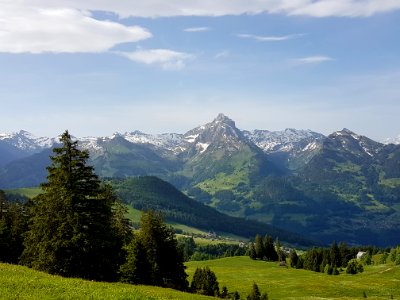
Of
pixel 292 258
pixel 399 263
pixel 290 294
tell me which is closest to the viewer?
pixel 290 294

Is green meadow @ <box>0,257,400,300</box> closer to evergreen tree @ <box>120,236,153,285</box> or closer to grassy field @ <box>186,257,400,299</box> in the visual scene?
grassy field @ <box>186,257,400,299</box>

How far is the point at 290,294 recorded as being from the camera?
112938 mm

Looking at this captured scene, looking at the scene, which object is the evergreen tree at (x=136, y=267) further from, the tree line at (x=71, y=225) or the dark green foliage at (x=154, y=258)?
the tree line at (x=71, y=225)

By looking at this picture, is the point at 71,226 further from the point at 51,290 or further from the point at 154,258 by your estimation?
the point at 154,258

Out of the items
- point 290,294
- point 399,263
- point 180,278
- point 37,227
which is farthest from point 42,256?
point 399,263

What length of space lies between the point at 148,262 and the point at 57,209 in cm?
2063

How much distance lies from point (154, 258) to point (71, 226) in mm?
22742

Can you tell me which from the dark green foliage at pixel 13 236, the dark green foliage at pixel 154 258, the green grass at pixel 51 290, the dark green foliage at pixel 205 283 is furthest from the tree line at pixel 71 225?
the dark green foliage at pixel 205 283

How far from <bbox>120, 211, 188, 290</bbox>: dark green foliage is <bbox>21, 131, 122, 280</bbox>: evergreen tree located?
10393 millimetres

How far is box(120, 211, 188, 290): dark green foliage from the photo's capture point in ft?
205

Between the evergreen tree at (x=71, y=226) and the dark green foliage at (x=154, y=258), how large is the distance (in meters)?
10.4

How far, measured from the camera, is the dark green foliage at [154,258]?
62.4 m

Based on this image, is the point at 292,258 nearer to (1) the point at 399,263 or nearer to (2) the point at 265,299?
(1) the point at 399,263

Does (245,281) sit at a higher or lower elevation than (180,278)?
lower
